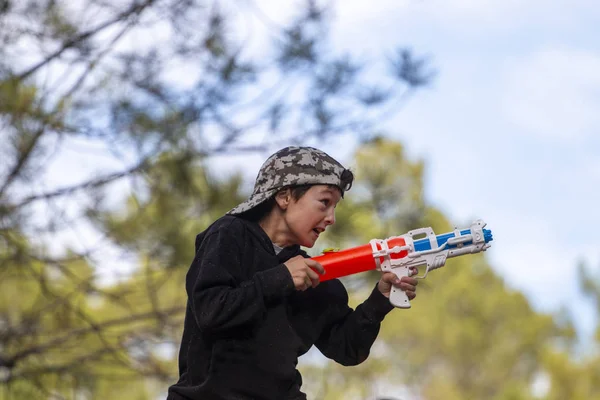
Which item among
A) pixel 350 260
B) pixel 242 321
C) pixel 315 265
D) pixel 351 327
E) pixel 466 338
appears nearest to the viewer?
pixel 242 321

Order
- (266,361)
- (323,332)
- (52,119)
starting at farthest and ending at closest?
(52,119), (323,332), (266,361)

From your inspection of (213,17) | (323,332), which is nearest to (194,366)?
(323,332)

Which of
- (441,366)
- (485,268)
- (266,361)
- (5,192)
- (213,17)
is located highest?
(485,268)

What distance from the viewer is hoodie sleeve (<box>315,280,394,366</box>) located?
8.52 feet

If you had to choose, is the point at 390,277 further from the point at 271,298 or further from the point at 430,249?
the point at 271,298

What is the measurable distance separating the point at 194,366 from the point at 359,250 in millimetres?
552

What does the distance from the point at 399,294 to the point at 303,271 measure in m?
0.34

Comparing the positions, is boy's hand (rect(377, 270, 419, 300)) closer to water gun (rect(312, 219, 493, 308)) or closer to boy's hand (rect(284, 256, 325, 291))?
water gun (rect(312, 219, 493, 308))

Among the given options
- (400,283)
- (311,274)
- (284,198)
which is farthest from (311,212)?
(400,283)

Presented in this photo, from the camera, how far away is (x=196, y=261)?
2467mm

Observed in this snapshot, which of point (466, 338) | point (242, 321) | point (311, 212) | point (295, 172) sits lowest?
point (242, 321)

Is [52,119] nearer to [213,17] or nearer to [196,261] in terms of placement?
[213,17]

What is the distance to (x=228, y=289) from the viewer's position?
7.53 ft

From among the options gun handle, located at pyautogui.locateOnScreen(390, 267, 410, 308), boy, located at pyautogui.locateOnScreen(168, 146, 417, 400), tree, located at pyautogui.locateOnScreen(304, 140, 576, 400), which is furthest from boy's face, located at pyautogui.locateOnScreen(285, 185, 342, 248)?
tree, located at pyautogui.locateOnScreen(304, 140, 576, 400)
